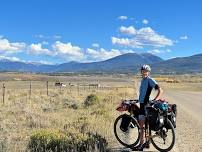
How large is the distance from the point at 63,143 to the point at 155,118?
6.85 feet

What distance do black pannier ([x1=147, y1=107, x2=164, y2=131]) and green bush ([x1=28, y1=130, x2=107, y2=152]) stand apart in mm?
1174

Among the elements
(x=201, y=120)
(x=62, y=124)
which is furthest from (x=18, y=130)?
(x=201, y=120)

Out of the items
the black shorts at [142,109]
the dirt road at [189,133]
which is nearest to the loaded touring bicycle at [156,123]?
the black shorts at [142,109]

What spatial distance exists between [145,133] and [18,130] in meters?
5.24

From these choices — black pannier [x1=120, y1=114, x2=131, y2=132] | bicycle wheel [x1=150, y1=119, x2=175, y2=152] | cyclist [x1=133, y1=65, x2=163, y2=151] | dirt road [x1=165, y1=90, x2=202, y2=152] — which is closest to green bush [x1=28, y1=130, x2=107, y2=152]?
black pannier [x1=120, y1=114, x2=131, y2=132]

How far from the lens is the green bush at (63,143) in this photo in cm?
1050

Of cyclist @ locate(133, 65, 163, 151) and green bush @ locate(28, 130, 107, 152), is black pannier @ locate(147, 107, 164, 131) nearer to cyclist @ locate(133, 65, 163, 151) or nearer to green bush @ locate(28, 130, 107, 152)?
cyclist @ locate(133, 65, 163, 151)

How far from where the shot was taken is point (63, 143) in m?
10.7

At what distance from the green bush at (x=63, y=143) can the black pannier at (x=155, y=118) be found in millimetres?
1174

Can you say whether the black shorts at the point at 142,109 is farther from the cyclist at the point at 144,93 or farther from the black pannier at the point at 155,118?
the black pannier at the point at 155,118

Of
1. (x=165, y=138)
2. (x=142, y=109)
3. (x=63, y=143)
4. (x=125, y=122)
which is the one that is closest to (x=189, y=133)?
(x=125, y=122)

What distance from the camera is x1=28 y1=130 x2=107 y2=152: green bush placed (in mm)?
10500

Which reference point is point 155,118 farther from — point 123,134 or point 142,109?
point 123,134

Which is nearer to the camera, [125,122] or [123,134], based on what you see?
[125,122]
